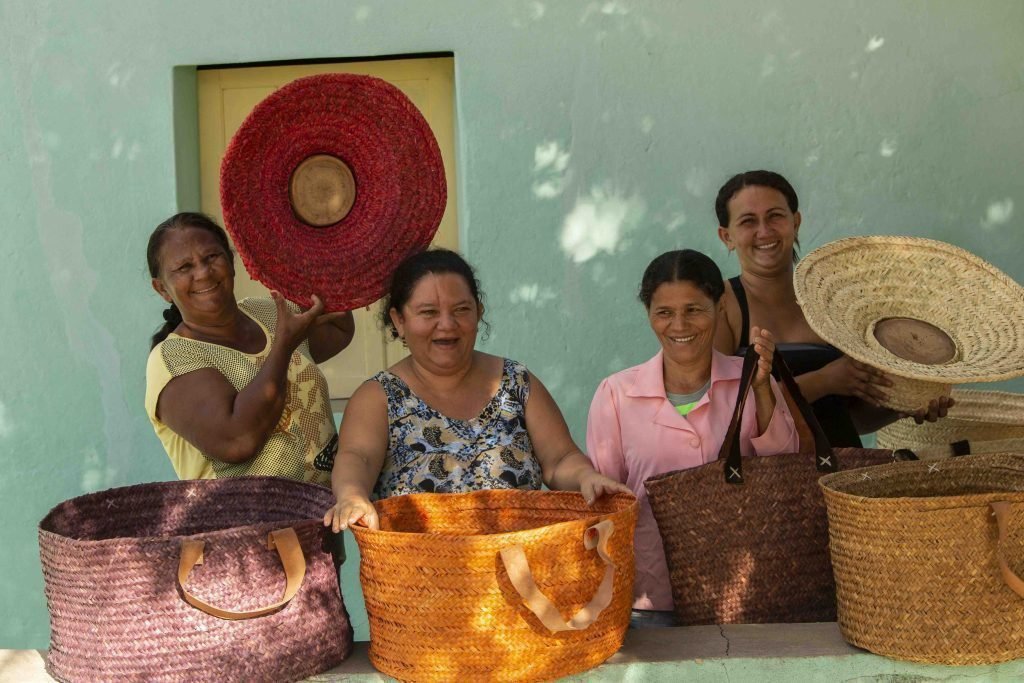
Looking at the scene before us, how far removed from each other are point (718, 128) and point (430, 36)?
1188 millimetres

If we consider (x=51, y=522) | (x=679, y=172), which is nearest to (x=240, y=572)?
(x=51, y=522)

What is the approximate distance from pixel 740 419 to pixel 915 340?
735mm

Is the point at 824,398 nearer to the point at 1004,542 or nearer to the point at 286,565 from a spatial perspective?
the point at 1004,542

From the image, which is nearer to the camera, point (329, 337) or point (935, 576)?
point (935, 576)

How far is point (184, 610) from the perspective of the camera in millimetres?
2486

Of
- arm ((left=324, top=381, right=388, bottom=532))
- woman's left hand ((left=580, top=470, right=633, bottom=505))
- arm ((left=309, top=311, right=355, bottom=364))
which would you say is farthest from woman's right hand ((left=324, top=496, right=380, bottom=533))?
arm ((left=309, top=311, right=355, bottom=364))

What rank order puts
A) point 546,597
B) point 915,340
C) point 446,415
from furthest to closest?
point 915,340, point 446,415, point 546,597

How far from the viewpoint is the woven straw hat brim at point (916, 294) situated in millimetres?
3244

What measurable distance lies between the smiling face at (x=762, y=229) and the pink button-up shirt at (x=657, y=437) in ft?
1.45

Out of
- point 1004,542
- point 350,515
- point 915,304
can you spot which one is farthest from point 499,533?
point 915,304

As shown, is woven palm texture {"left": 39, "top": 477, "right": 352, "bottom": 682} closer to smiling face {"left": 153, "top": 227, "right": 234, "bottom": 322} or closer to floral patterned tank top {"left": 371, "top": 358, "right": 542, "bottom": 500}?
floral patterned tank top {"left": 371, "top": 358, "right": 542, "bottom": 500}

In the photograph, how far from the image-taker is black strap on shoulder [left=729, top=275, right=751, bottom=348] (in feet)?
11.7

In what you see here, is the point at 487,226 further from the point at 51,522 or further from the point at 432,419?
the point at 51,522

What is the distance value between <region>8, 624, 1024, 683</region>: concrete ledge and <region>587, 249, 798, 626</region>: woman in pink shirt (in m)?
0.44
